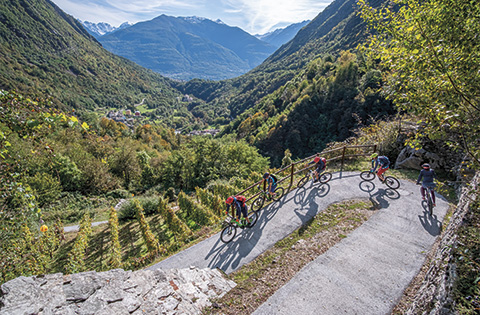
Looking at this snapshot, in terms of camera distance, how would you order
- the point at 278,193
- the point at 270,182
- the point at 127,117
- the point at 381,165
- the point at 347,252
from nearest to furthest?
the point at 347,252 < the point at 270,182 < the point at 381,165 < the point at 278,193 < the point at 127,117

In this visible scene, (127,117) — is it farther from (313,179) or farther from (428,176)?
(428,176)

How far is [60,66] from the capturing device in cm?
13250

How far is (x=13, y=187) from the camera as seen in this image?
2830mm

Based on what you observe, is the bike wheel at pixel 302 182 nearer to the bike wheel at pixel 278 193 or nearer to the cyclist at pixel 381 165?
the bike wheel at pixel 278 193

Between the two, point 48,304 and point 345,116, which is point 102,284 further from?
point 345,116

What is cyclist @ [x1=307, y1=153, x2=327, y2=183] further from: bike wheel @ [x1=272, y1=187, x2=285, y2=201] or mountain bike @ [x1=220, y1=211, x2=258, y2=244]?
mountain bike @ [x1=220, y1=211, x2=258, y2=244]

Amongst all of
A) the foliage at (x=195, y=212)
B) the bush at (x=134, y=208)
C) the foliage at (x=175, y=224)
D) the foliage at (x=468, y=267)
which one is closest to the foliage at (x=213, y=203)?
the foliage at (x=195, y=212)

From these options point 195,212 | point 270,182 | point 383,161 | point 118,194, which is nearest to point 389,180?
point 383,161

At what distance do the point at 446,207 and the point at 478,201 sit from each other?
4673 millimetres

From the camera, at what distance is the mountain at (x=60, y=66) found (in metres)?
110

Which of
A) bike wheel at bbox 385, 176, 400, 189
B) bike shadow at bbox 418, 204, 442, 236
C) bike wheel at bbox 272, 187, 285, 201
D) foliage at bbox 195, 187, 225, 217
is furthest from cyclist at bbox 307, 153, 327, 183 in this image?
foliage at bbox 195, 187, 225, 217

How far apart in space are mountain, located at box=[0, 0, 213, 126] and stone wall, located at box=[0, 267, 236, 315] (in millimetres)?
111164

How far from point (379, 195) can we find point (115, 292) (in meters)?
9.60

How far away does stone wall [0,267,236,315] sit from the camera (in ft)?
11.6
